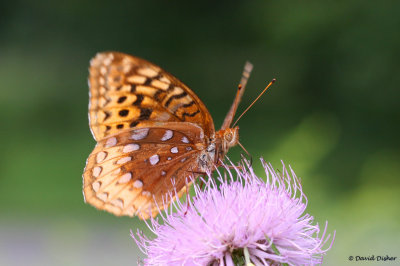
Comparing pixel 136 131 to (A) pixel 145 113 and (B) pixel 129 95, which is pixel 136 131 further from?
(B) pixel 129 95

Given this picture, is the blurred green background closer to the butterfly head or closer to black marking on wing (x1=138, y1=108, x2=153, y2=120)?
the butterfly head

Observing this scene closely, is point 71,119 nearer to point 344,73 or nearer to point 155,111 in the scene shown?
point 344,73

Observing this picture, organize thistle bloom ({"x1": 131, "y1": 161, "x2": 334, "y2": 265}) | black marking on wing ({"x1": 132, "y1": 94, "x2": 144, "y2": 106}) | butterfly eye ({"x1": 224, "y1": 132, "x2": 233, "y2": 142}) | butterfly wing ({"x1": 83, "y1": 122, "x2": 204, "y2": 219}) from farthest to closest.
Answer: black marking on wing ({"x1": 132, "y1": 94, "x2": 144, "y2": 106}) → butterfly wing ({"x1": 83, "y1": 122, "x2": 204, "y2": 219}) → butterfly eye ({"x1": 224, "y1": 132, "x2": 233, "y2": 142}) → thistle bloom ({"x1": 131, "y1": 161, "x2": 334, "y2": 265})

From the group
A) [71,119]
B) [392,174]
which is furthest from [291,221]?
[71,119]

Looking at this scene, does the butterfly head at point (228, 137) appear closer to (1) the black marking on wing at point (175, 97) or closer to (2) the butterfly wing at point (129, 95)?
(2) the butterfly wing at point (129, 95)

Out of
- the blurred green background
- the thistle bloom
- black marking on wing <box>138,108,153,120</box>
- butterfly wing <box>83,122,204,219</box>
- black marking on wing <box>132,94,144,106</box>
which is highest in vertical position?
the blurred green background

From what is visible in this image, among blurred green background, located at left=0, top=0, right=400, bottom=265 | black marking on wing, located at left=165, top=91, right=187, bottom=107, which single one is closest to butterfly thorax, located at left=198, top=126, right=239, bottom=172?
black marking on wing, located at left=165, top=91, right=187, bottom=107
